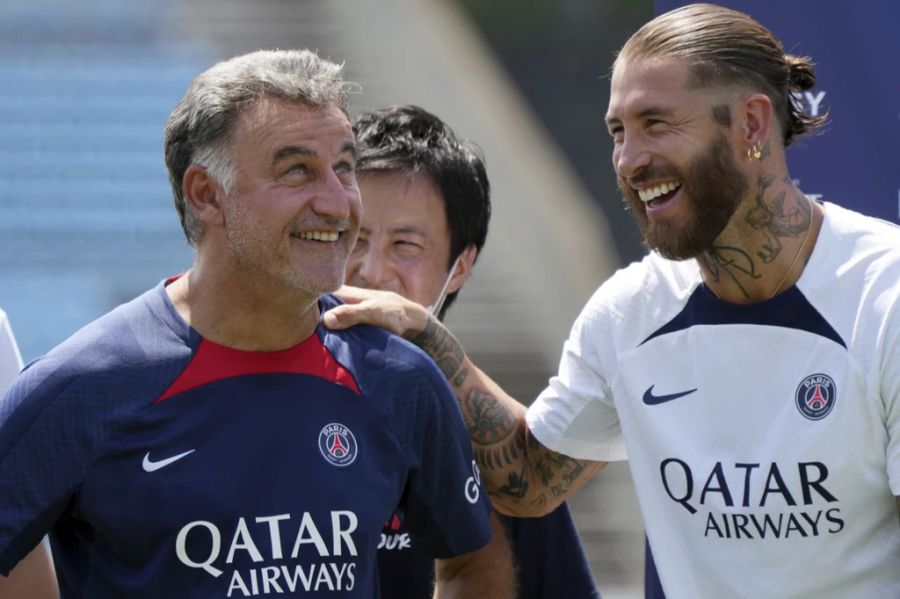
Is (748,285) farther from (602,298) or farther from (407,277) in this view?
(407,277)

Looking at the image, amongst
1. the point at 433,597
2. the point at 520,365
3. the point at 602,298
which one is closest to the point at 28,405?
the point at 433,597

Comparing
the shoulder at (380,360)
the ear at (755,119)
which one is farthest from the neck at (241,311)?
the ear at (755,119)

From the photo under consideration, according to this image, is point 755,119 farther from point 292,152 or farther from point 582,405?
point 292,152

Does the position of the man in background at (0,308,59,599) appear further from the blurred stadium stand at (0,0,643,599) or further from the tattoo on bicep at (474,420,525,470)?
the blurred stadium stand at (0,0,643,599)

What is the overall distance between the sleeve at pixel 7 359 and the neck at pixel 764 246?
1356mm

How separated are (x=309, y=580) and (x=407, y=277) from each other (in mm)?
948

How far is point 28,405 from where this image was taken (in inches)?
86.7

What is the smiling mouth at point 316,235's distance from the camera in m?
2.35

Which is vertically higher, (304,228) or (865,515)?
(304,228)

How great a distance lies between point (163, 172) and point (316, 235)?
7.61 feet

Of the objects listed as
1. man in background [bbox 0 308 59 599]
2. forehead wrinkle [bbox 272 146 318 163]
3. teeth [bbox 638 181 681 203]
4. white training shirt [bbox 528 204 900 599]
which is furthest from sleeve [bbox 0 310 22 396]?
teeth [bbox 638 181 681 203]

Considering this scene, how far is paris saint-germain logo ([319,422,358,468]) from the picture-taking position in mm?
2322

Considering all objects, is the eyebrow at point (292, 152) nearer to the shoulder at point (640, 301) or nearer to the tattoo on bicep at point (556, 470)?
the shoulder at point (640, 301)

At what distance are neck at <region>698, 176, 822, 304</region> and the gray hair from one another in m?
0.79
